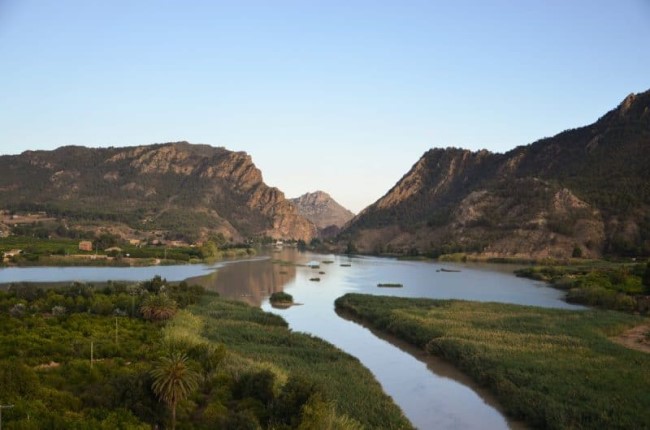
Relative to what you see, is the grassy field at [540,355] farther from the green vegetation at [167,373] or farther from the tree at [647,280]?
the tree at [647,280]

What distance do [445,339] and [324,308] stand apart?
958 inches

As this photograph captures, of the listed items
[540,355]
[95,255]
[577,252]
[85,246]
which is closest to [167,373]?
[540,355]

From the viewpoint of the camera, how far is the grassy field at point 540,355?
24.8 meters

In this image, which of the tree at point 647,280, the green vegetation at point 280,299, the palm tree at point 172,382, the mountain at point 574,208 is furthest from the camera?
the mountain at point 574,208

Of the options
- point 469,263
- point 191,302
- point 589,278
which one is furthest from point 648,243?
point 191,302

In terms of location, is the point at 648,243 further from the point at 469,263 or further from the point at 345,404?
the point at 345,404

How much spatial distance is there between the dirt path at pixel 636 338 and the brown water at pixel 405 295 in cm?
1373

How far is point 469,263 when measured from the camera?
12825 cm

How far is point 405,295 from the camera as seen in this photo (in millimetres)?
70125

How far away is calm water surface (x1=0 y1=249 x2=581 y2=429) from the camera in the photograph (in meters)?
28.6

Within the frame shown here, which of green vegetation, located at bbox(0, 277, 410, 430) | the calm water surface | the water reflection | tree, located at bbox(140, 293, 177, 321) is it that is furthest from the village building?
the water reflection

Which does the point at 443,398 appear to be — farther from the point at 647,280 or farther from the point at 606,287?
the point at 606,287

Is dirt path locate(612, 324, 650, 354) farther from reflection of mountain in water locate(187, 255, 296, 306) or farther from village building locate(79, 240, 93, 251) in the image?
village building locate(79, 240, 93, 251)

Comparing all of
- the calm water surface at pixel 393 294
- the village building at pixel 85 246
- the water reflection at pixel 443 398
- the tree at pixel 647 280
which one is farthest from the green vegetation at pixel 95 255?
the tree at pixel 647 280
